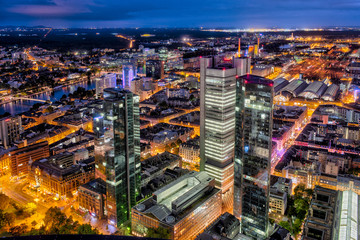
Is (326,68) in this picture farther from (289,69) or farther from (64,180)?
(64,180)

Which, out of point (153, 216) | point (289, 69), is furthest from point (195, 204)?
point (289, 69)

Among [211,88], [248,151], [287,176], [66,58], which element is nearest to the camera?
[248,151]

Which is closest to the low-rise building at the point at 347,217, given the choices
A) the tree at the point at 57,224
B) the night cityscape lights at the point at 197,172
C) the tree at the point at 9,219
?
the night cityscape lights at the point at 197,172


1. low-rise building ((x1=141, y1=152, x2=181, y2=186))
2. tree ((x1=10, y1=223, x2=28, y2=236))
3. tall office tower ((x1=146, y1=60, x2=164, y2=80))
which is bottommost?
tree ((x1=10, y1=223, x2=28, y2=236))

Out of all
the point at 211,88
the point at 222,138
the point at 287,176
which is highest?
the point at 211,88

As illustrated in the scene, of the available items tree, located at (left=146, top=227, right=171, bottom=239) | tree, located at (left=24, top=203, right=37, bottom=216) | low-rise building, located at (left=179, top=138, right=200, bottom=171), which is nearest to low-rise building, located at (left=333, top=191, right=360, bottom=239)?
tree, located at (left=146, top=227, right=171, bottom=239)

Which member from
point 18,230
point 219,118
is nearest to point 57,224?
point 18,230

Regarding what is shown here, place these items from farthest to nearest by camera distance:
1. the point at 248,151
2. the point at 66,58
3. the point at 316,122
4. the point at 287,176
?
the point at 66,58, the point at 316,122, the point at 287,176, the point at 248,151

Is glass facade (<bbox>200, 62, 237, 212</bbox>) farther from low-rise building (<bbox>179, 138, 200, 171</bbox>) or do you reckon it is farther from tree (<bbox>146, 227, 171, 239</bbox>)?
tree (<bbox>146, 227, 171, 239</bbox>)

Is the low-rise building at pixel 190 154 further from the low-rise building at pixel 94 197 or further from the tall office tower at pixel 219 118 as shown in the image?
the low-rise building at pixel 94 197
